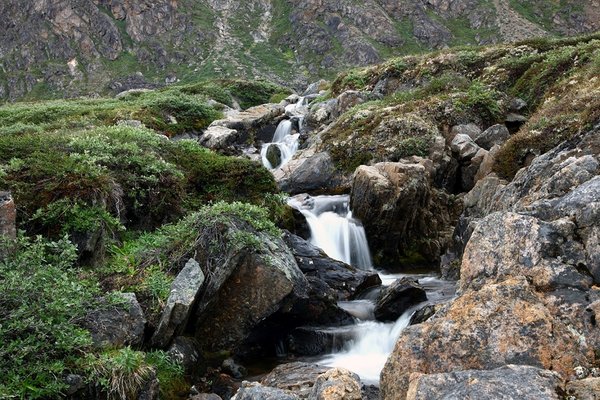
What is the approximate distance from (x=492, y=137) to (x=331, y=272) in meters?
9.42

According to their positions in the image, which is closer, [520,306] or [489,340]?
[489,340]

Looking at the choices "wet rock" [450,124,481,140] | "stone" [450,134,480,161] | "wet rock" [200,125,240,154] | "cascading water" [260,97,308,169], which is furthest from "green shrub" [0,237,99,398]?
"wet rock" [200,125,240,154]

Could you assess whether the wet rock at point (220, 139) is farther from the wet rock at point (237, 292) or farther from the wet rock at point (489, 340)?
the wet rock at point (489, 340)

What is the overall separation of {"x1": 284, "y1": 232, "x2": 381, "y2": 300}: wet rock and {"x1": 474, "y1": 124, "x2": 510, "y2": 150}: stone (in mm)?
8274

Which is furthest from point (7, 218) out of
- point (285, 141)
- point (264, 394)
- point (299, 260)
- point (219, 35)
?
point (219, 35)

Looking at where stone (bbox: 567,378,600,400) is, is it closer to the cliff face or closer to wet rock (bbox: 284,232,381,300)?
wet rock (bbox: 284,232,381,300)

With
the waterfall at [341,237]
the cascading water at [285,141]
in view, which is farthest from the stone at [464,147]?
the cascading water at [285,141]

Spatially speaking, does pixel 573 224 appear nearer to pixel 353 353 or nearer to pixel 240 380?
pixel 353 353

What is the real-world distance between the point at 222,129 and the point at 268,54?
3085 inches

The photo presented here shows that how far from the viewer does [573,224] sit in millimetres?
6379

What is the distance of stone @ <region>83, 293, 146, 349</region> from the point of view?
739 centimetres

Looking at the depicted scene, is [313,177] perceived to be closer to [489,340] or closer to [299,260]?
[299,260]

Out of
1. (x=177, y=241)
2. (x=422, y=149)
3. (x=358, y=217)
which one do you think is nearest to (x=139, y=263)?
(x=177, y=241)

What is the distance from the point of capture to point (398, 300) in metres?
11.0
